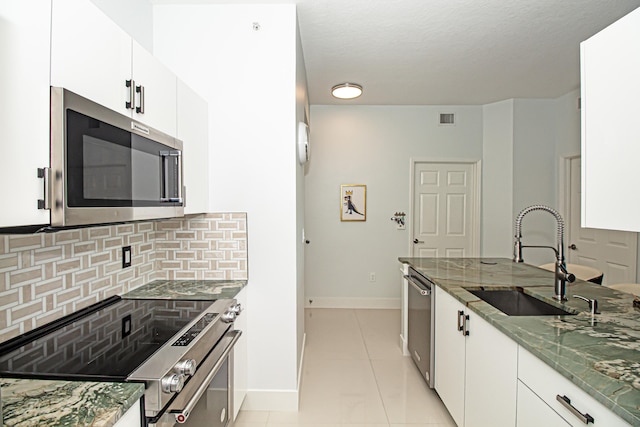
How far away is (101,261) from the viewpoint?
1.74 meters

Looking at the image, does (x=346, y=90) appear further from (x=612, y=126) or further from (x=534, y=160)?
(x=612, y=126)

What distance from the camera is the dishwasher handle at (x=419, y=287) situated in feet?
7.78

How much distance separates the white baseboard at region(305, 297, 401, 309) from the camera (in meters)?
4.65

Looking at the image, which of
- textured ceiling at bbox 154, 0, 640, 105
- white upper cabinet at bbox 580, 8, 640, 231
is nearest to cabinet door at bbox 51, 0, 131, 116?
textured ceiling at bbox 154, 0, 640, 105

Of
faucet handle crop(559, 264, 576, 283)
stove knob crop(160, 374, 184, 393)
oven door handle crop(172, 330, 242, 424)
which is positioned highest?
faucet handle crop(559, 264, 576, 283)

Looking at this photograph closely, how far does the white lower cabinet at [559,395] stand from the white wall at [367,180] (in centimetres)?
335

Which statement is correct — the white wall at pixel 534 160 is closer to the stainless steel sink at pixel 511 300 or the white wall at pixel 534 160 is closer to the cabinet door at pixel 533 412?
the stainless steel sink at pixel 511 300

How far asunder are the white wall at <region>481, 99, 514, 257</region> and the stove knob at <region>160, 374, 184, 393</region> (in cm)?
441

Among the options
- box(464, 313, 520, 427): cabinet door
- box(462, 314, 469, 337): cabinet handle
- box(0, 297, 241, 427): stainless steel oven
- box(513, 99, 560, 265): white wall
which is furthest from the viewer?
box(513, 99, 560, 265): white wall

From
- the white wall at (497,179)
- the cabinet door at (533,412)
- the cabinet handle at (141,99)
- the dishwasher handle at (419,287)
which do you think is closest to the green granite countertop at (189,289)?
the cabinet handle at (141,99)

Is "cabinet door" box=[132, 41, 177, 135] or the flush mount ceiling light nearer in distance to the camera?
"cabinet door" box=[132, 41, 177, 135]

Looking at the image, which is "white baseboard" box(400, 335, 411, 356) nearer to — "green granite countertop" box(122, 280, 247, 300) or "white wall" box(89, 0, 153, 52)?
"green granite countertop" box(122, 280, 247, 300)

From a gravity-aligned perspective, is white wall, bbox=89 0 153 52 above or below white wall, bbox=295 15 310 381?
above

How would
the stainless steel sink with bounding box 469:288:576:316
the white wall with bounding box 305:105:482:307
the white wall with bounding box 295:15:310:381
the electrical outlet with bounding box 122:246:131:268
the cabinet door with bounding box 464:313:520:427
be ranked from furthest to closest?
1. the white wall with bounding box 305:105:482:307
2. the white wall with bounding box 295:15:310:381
3. the stainless steel sink with bounding box 469:288:576:316
4. the electrical outlet with bounding box 122:246:131:268
5. the cabinet door with bounding box 464:313:520:427
